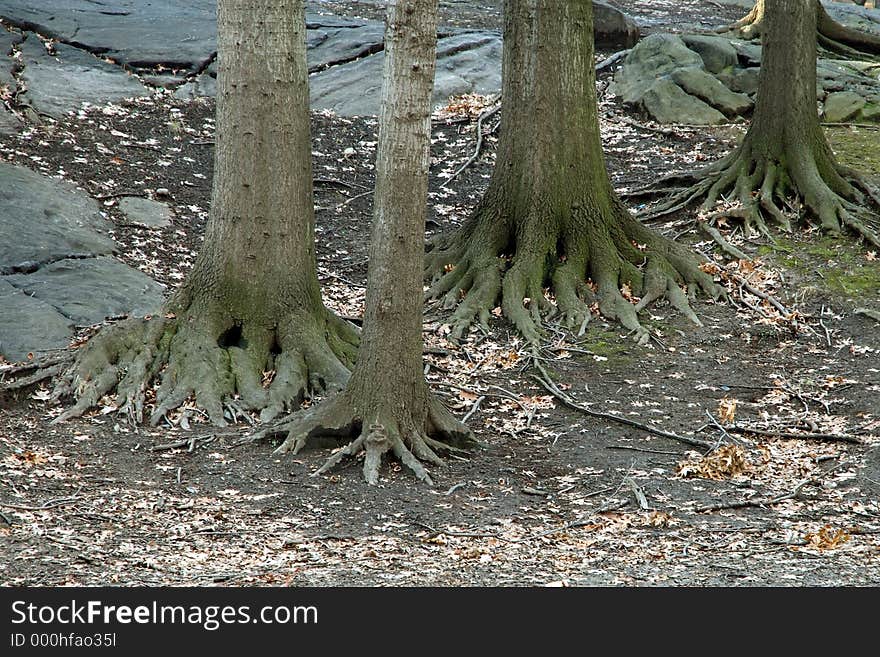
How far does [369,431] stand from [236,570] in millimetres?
1895

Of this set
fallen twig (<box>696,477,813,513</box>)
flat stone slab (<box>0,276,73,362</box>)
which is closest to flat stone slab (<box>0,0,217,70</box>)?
flat stone slab (<box>0,276,73,362</box>)

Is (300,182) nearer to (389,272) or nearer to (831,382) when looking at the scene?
(389,272)

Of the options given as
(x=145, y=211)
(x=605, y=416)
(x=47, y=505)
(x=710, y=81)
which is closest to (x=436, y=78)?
(x=710, y=81)

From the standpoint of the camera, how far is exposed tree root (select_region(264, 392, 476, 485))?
682 cm

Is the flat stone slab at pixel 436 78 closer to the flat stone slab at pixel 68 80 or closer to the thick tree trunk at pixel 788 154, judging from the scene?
the flat stone slab at pixel 68 80

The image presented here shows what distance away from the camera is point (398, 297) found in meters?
6.80

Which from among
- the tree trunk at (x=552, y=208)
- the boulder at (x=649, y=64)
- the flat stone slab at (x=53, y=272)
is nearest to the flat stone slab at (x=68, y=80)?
the flat stone slab at (x=53, y=272)

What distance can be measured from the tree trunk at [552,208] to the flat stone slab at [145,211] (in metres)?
3.26

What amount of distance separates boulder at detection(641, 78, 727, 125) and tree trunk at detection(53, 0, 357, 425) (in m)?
8.60

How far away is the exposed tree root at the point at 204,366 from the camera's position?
7.66 m

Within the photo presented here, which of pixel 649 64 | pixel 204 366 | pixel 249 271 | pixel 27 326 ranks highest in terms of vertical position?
pixel 649 64

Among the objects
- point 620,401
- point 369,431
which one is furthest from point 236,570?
point 620,401

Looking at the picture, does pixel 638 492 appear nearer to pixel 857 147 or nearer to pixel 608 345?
pixel 608 345

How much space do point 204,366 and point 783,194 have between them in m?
7.19
